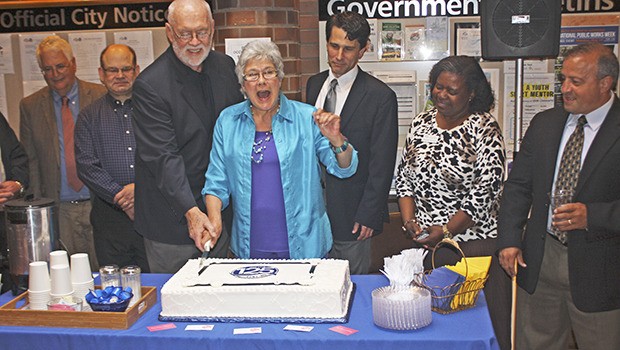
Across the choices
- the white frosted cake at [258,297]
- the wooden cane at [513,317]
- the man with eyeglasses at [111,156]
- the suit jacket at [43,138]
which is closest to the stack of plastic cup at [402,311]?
the white frosted cake at [258,297]

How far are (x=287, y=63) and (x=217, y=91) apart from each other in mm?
1135

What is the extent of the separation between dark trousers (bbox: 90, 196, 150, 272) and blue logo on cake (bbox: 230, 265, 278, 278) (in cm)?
152

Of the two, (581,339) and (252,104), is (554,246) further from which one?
(252,104)

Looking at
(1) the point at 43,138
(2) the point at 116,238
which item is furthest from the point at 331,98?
(1) the point at 43,138

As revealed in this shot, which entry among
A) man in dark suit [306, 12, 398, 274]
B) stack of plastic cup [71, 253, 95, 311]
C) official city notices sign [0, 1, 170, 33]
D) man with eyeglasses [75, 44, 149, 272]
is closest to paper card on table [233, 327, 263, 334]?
stack of plastic cup [71, 253, 95, 311]

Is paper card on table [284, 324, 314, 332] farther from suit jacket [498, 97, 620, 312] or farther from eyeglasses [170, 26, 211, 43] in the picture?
eyeglasses [170, 26, 211, 43]

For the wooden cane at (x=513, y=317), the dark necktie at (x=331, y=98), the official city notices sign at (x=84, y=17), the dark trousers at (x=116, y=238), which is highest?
the official city notices sign at (x=84, y=17)

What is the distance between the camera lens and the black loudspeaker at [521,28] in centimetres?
330

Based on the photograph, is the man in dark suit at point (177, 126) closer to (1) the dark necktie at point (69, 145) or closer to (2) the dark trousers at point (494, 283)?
(2) the dark trousers at point (494, 283)

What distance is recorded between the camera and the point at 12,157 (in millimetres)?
3902

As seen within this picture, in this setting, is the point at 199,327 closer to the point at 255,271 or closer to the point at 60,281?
the point at 255,271

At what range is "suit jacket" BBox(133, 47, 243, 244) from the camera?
2.89m

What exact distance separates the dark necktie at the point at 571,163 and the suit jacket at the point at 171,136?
148 centimetres

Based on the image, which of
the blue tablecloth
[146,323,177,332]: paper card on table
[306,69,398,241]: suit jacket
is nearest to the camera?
the blue tablecloth
